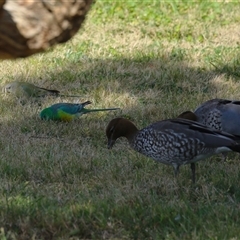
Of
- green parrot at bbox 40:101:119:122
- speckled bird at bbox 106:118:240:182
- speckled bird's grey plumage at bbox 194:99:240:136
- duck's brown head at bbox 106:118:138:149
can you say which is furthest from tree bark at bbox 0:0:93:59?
green parrot at bbox 40:101:119:122

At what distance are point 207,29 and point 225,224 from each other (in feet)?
20.3

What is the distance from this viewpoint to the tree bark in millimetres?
3615

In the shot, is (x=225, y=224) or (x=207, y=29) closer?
(x=225, y=224)

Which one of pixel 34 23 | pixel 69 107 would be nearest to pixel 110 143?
pixel 69 107

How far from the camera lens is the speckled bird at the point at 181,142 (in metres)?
6.14

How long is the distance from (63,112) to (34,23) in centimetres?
417

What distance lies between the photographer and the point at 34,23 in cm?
364

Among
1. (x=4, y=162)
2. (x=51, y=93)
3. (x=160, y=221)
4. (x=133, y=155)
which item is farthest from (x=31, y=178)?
(x=51, y=93)

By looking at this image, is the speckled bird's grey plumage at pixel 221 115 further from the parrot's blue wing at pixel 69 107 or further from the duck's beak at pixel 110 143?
the parrot's blue wing at pixel 69 107

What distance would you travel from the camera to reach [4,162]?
6.46 metres

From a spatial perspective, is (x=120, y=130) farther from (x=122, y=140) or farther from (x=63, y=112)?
(x=63, y=112)

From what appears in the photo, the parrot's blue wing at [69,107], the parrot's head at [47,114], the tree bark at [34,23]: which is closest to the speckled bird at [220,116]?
the parrot's blue wing at [69,107]

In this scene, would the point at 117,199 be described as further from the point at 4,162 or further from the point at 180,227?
the point at 4,162

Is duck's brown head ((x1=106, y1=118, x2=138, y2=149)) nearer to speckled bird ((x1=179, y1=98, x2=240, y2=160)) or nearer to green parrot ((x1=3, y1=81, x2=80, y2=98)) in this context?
speckled bird ((x1=179, y1=98, x2=240, y2=160))
